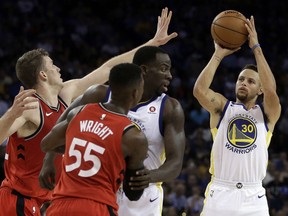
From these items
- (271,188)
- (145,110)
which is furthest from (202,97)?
(271,188)

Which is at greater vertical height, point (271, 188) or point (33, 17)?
point (33, 17)

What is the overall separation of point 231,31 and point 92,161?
2.60 m

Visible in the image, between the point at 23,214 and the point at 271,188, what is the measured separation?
6609 millimetres

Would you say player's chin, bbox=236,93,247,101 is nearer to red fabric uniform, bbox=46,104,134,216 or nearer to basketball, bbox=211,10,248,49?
basketball, bbox=211,10,248,49

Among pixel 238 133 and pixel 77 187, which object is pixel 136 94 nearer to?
pixel 77 187

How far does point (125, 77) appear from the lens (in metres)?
4.68

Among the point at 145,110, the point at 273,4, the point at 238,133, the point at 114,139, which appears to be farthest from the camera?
the point at 273,4

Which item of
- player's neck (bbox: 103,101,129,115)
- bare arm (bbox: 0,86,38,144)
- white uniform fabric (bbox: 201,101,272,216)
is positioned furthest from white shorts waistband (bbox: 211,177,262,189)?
player's neck (bbox: 103,101,129,115)

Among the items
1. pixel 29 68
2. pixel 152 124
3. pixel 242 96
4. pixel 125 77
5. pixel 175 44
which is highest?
pixel 175 44

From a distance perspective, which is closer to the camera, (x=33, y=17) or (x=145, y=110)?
(x=145, y=110)

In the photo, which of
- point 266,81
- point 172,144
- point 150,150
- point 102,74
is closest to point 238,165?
point 266,81

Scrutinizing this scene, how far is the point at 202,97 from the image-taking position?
6652 mm

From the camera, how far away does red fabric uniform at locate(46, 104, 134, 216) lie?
4.57 metres

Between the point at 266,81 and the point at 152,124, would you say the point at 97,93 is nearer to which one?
the point at 152,124
